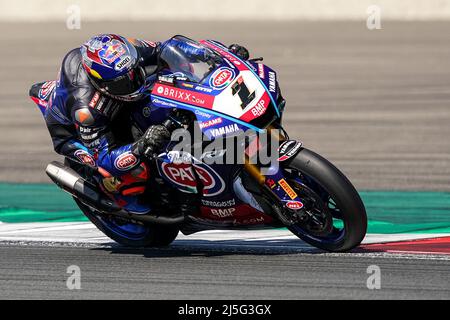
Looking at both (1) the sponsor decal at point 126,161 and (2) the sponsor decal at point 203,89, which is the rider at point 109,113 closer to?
(1) the sponsor decal at point 126,161

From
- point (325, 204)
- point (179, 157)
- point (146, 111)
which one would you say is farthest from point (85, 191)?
point (325, 204)

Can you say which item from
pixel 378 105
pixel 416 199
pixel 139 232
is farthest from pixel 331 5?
pixel 139 232

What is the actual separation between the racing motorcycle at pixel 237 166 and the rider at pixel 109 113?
3.8 inches

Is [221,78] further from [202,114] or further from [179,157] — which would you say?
[179,157]

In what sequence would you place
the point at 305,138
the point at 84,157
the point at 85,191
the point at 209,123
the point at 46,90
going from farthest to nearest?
the point at 305,138 → the point at 46,90 → the point at 85,191 → the point at 84,157 → the point at 209,123

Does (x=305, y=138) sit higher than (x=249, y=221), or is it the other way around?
(x=305, y=138)

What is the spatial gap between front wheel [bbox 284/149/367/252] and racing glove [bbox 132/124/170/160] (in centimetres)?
83

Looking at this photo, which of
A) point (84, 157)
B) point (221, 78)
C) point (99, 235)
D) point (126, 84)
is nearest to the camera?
point (221, 78)

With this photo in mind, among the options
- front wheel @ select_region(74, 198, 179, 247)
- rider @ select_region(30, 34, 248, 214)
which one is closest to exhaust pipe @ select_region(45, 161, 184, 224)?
rider @ select_region(30, 34, 248, 214)

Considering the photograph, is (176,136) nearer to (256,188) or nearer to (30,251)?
(256,188)

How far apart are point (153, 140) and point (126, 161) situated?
38 centimetres

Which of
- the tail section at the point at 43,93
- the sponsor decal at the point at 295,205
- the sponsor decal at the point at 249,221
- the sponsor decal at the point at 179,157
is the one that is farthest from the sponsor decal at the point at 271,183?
the tail section at the point at 43,93

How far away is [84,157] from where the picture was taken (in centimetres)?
728

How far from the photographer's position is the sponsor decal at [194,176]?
6.77 meters
